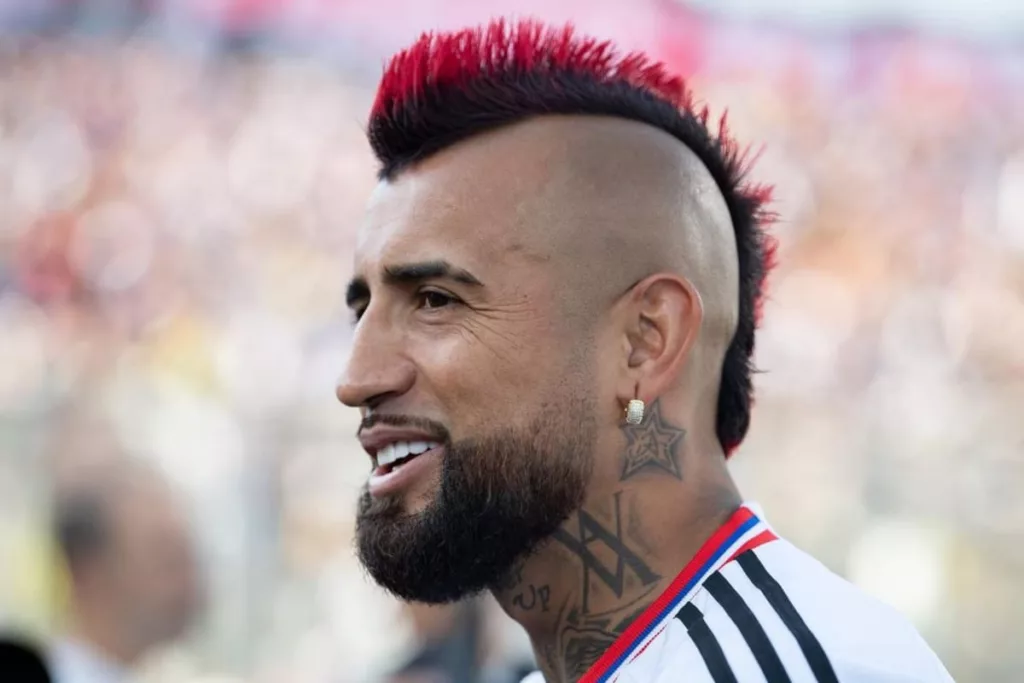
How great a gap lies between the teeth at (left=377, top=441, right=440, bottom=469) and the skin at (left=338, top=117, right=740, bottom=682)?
0.06 meters

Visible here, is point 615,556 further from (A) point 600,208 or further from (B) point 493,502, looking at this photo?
(A) point 600,208

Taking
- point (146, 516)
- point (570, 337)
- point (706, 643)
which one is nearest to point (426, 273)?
point (570, 337)

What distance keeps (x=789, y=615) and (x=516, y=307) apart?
0.70 metres

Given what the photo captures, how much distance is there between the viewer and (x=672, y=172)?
88.7 inches

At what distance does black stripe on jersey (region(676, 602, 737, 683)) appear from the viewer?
1724mm

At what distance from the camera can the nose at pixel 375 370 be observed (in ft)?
6.89

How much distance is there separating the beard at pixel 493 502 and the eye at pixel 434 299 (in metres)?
0.22

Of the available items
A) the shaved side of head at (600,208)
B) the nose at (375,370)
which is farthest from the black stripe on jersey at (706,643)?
the nose at (375,370)

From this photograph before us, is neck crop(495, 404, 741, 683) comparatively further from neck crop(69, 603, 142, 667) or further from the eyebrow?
neck crop(69, 603, 142, 667)

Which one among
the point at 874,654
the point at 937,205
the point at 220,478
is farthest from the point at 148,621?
the point at 937,205

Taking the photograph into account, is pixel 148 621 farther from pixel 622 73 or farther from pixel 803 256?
pixel 803 256

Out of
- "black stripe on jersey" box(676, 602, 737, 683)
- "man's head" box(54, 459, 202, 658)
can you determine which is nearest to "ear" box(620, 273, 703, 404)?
"black stripe on jersey" box(676, 602, 737, 683)

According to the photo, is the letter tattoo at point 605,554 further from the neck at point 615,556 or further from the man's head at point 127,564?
the man's head at point 127,564

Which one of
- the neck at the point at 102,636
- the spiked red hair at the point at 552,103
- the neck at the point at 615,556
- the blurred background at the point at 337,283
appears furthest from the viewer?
the blurred background at the point at 337,283
